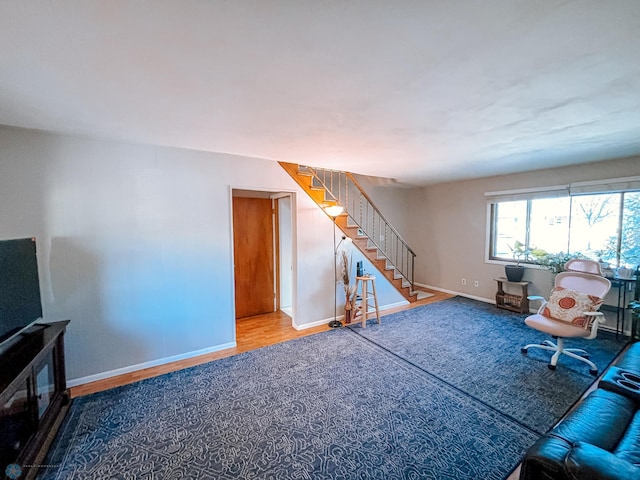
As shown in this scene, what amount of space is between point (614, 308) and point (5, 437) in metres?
6.59

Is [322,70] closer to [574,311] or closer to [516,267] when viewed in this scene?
[574,311]

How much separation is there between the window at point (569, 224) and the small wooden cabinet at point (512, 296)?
51 centimetres

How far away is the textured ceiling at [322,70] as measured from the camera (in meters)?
1.10

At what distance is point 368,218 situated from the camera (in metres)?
6.02

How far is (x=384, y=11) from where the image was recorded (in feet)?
3.57

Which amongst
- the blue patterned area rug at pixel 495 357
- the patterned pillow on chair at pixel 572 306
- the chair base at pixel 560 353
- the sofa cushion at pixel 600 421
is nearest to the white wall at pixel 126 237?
the blue patterned area rug at pixel 495 357

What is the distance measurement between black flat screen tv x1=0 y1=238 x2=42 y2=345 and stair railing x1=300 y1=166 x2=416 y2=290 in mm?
3825

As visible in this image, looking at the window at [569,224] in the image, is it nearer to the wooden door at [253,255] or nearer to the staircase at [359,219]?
the staircase at [359,219]

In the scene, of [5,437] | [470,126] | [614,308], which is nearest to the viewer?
[5,437]

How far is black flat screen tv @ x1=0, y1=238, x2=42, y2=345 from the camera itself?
5.85 feet

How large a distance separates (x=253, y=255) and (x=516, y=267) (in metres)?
4.78

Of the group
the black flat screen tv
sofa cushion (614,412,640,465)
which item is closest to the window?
sofa cushion (614,412,640,465)

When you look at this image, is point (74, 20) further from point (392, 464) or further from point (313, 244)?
point (313, 244)

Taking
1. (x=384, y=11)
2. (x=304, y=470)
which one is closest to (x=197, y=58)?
(x=384, y=11)
